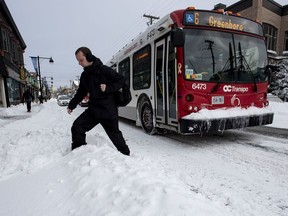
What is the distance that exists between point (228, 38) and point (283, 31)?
2309 cm

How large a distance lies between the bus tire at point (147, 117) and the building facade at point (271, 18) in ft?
54.8

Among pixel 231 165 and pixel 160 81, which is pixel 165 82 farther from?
pixel 231 165

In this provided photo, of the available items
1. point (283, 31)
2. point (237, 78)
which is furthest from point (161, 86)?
point (283, 31)

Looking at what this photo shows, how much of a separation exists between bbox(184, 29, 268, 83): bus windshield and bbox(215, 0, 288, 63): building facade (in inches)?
652

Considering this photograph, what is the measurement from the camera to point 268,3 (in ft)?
69.1

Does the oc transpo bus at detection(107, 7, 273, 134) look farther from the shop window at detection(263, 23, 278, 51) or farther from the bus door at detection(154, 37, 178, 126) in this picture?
the shop window at detection(263, 23, 278, 51)

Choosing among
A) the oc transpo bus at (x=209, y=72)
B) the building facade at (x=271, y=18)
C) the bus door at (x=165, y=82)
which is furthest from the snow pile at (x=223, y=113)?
the building facade at (x=271, y=18)

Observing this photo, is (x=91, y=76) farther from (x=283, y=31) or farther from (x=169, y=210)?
(x=283, y=31)

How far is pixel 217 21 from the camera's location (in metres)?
5.00

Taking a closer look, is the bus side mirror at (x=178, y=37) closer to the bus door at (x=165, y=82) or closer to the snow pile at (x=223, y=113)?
the bus door at (x=165, y=82)

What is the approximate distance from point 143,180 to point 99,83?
1.84 metres

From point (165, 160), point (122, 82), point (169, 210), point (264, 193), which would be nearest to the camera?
point (169, 210)

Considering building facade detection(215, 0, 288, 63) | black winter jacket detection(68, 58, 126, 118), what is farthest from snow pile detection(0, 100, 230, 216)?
building facade detection(215, 0, 288, 63)

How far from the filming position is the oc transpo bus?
15.3 ft
